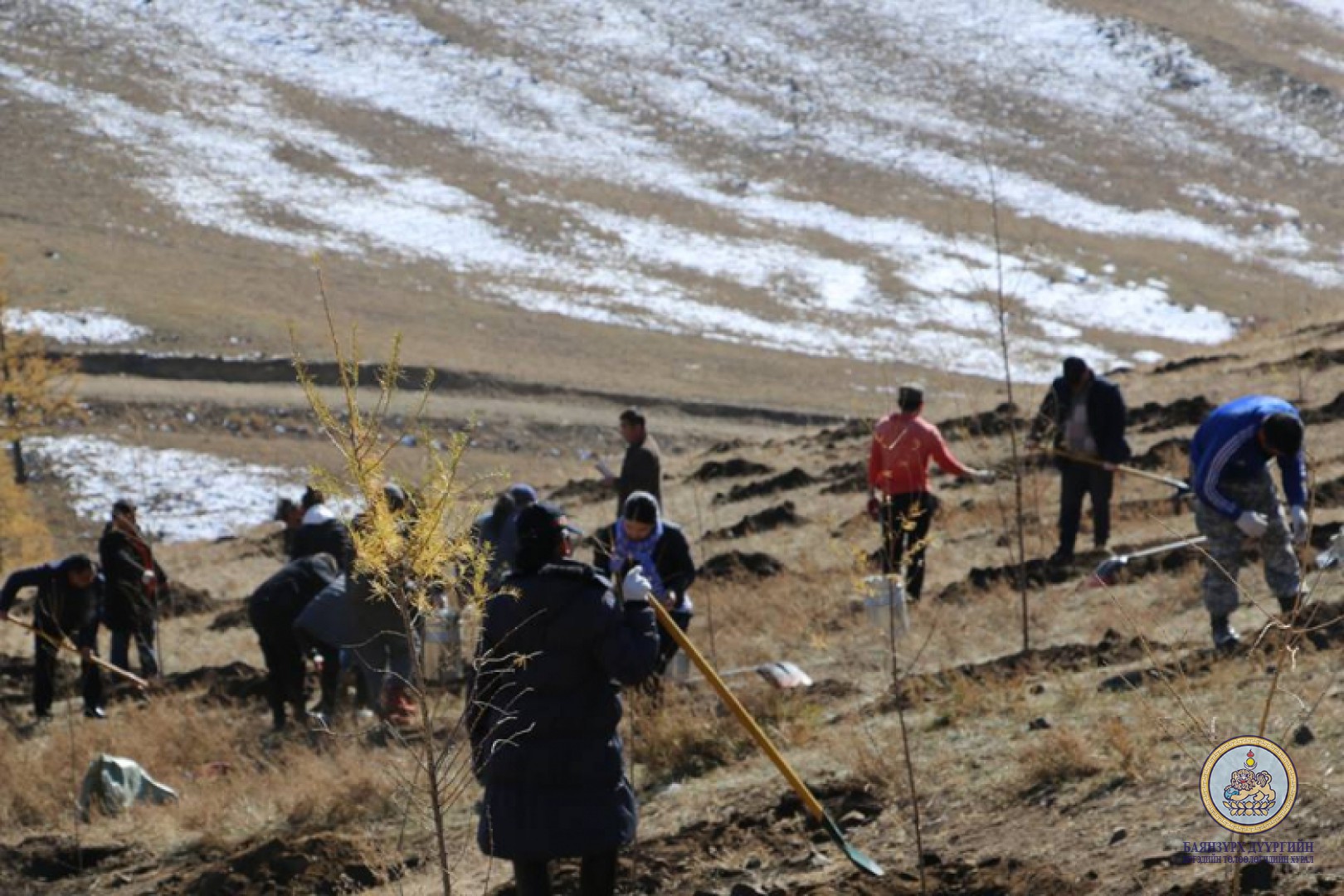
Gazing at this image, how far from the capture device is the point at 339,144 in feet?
254

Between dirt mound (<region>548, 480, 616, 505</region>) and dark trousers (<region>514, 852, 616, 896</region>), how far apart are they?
17.5 meters

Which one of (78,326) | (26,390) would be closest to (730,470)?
(26,390)

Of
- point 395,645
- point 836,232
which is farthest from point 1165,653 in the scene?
point 836,232

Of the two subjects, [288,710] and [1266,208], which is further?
[1266,208]

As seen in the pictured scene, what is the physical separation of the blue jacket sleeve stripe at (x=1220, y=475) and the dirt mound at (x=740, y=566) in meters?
6.89

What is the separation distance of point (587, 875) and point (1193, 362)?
2293 cm

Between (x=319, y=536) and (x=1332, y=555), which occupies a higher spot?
(x=1332, y=555)

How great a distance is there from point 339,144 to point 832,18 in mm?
30955

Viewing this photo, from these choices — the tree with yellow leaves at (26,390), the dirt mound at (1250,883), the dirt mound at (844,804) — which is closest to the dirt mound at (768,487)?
the dirt mound at (844,804)

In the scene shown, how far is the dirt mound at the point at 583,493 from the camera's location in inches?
942

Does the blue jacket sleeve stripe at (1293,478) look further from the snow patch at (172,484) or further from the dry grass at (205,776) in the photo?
the snow patch at (172,484)

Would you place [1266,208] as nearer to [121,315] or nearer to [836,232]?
[836,232]

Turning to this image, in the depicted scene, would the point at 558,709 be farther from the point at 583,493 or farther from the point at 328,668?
the point at 583,493

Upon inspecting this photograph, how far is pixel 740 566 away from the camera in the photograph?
16.0m
